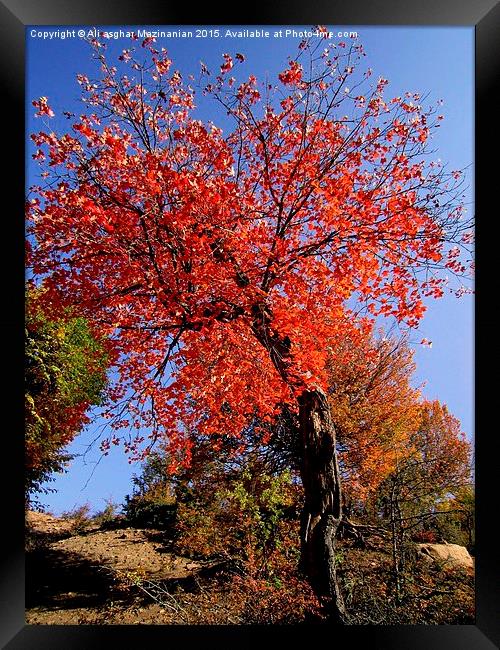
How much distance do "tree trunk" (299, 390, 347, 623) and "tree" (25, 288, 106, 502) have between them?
1629mm

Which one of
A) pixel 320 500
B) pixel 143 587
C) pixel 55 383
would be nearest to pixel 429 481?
pixel 320 500

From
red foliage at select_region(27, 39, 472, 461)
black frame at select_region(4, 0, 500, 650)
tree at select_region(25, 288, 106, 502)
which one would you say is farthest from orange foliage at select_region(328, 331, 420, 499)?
tree at select_region(25, 288, 106, 502)

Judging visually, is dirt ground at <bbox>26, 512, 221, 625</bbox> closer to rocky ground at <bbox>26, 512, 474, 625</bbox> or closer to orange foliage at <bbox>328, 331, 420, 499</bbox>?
rocky ground at <bbox>26, 512, 474, 625</bbox>

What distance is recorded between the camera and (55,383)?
2391 millimetres

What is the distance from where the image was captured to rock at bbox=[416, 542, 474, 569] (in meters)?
2.02

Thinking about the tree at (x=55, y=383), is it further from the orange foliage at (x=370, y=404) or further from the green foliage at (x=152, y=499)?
the orange foliage at (x=370, y=404)

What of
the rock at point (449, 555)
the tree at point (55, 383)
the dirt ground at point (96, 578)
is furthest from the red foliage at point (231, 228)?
the rock at point (449, 555)
